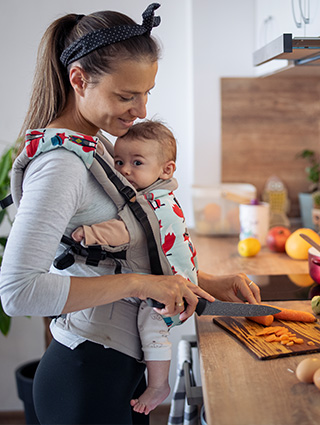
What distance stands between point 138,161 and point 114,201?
22 cm

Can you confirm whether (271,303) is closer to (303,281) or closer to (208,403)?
(303,281)

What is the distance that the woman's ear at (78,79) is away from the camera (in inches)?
41.5

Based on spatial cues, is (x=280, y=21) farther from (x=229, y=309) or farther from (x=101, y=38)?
(x=229, y=309)

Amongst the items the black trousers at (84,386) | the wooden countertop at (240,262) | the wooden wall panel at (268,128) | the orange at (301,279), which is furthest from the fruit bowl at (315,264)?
the wooden wall panel at (268,128)

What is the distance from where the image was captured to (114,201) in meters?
1.07

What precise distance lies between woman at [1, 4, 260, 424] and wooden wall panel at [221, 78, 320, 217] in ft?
4.87

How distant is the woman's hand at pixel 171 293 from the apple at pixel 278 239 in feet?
3.42

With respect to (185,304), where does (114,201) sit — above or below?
above

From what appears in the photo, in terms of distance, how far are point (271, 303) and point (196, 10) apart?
157 centimetres

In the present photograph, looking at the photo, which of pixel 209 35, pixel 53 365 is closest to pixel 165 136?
pixel 53 365

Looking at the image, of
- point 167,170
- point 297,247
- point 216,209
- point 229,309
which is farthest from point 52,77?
point 216,209

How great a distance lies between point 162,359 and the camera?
115 centimetres

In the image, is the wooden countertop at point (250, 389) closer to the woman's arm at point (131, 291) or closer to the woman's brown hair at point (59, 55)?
the woman's arm at point (131, 291)

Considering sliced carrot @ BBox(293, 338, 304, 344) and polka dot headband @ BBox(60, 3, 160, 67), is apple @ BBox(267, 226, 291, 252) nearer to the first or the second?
sliced carrot @ BBox(293, 338, 304, 344)
